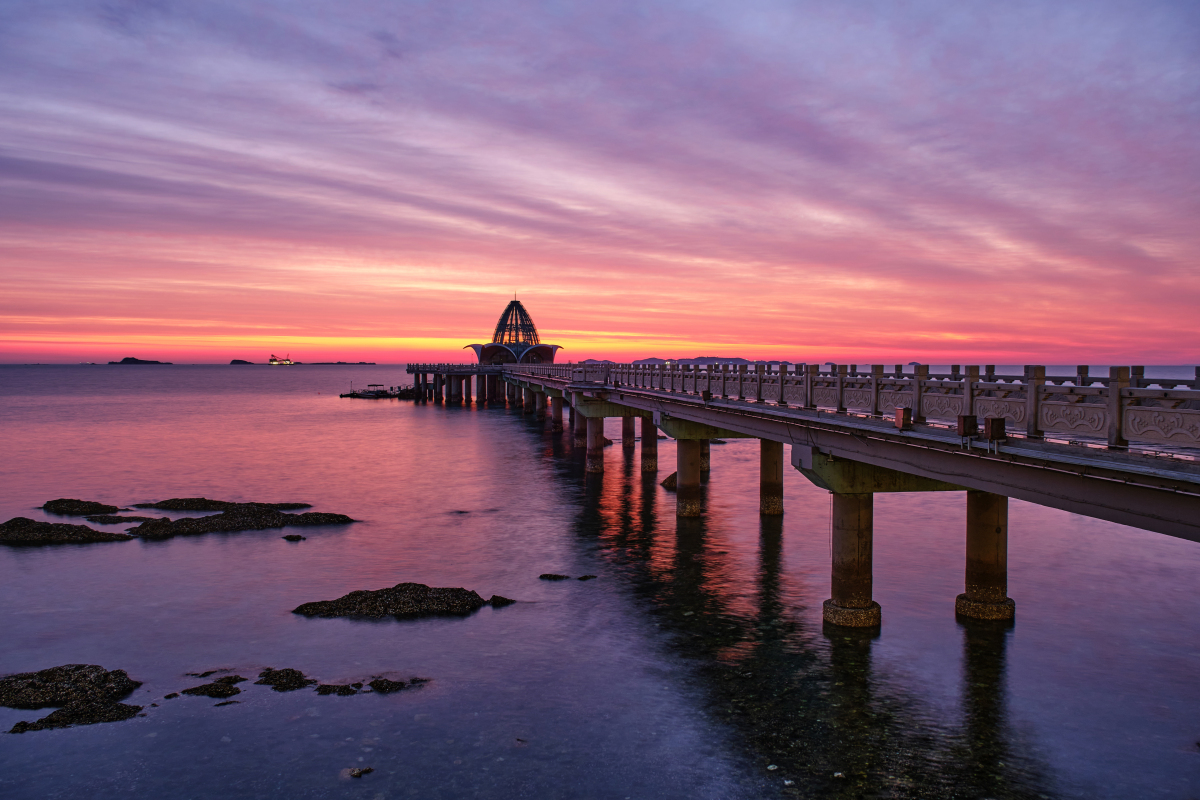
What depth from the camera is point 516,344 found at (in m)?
142

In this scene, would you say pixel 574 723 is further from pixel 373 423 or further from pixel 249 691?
pixel 373 423

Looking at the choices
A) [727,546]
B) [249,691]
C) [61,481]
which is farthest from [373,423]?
[249,691]

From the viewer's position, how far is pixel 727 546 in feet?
95.3

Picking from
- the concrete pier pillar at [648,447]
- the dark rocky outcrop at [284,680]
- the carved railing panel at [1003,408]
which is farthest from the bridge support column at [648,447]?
the carved railing panel at [1003,408]

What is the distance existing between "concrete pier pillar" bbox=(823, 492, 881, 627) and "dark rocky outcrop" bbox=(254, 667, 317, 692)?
11065mm

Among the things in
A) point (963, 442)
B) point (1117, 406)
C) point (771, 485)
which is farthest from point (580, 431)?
point (1117, 406)

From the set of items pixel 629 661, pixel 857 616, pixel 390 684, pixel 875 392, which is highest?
pixel 875 392

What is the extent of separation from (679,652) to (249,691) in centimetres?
856

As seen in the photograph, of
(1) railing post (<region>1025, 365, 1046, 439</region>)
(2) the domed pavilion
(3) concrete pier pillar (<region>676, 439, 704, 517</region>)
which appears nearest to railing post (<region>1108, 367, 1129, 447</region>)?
(1) railing post (<region>1025, 365, 1046, 439</region>)

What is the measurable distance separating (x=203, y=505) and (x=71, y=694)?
2211 cm

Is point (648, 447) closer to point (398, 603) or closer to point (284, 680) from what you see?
point (398, 603)

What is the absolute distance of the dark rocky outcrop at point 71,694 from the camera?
15.2 m

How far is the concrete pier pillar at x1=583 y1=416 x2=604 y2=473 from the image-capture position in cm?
4784

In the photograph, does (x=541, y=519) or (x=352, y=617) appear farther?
(x=541, y=519)
